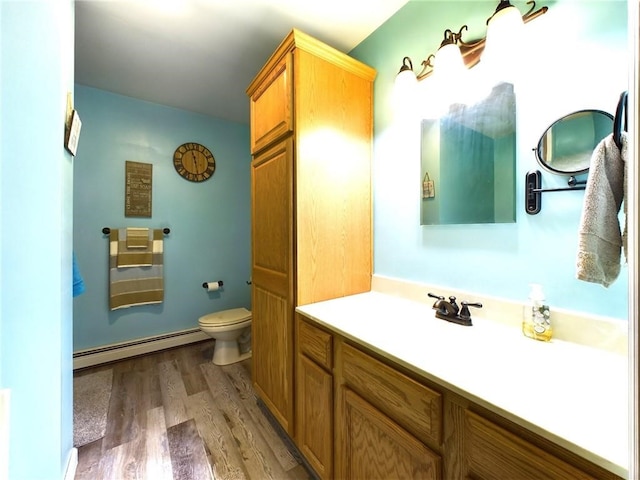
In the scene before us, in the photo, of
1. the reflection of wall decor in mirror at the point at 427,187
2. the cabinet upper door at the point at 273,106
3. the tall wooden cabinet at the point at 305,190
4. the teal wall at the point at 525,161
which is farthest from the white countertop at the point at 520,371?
the cabinet upper door at the point at 273,106

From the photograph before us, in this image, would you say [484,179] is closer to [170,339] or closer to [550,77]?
[550,77]

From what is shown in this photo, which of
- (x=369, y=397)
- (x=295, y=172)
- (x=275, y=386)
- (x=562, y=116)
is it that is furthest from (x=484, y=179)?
(x=275, y=386)

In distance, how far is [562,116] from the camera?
89 centimetres

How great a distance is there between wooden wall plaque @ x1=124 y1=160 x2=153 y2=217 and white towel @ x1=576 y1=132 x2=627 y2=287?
118 inches

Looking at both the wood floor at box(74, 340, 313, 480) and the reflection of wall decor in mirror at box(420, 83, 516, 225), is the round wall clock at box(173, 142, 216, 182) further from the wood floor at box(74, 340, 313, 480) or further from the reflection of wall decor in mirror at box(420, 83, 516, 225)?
the reflection of wall decor in mirror at box(420, 83, 516, 225)

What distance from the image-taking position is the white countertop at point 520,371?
0.48 metres

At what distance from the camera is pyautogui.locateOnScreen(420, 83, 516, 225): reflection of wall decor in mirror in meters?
1.03

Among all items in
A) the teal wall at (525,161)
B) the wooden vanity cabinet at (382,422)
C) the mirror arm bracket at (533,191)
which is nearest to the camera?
the wooden vanity cabinet at (382,422)

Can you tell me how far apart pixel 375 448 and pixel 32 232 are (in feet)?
4.51

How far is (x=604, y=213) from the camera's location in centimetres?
61

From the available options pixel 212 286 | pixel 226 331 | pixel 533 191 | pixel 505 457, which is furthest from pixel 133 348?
pixel 533 191

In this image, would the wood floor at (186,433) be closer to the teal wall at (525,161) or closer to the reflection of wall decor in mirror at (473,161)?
the teal wall at (525,161)

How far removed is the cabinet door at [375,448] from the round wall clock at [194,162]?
8.50 ft

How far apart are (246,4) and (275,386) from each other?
212 centimetres
